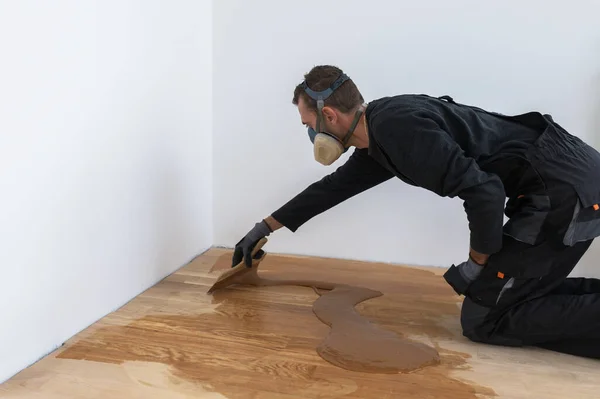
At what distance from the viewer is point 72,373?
1419 mm

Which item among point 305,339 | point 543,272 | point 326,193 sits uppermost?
point 326,193

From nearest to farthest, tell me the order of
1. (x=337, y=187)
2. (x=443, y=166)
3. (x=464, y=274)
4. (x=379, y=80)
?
(x=443, y=166) < (x=464, y=274) < (x=337, y=187) < (x=379, y=80)

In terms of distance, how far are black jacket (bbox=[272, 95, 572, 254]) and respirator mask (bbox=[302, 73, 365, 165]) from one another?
0.10m

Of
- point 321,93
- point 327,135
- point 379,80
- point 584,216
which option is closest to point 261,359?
point 327,135

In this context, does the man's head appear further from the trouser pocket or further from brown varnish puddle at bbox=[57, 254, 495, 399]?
the trouser pocket

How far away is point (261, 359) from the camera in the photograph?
151cm

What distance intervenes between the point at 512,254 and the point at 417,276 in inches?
28.8

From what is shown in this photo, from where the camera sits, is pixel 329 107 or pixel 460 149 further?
pixel 329 107

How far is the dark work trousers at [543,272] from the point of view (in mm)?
1547

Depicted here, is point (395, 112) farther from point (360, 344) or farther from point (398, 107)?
point (360, 344)

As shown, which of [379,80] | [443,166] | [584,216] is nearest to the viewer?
[443,166]

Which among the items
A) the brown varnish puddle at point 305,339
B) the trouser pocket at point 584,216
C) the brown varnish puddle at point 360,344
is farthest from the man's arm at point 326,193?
the trouser pocket at point 584,216

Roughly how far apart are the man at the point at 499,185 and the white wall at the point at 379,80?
69 cm

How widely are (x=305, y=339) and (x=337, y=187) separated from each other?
602 mm
